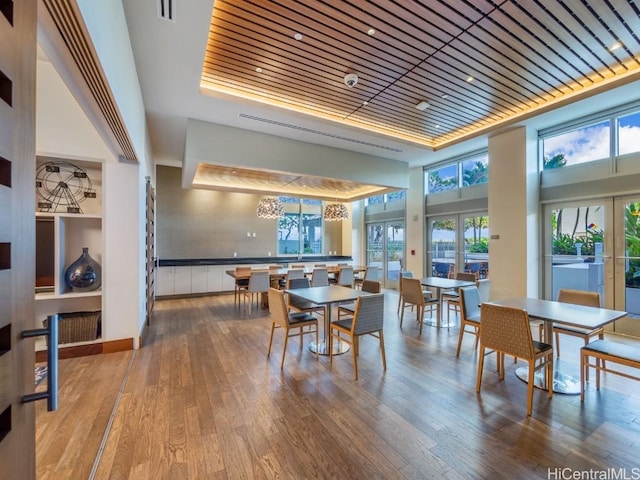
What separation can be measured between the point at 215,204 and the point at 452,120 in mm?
6121

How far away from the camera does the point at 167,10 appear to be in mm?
2494

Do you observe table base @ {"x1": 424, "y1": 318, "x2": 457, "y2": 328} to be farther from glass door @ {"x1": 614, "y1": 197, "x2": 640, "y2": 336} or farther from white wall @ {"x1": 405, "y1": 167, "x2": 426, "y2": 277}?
white wall @ {"x1": 405, "y1": 167, "x2": 426, "y2": 277}

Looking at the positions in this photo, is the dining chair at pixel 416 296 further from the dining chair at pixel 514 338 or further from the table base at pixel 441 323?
the dining chair at pixel 514 338

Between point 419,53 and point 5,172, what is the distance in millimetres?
3715

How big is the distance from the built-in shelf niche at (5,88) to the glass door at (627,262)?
21.5ft

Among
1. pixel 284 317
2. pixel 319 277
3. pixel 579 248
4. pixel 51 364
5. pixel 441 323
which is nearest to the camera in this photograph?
pixel 51 364

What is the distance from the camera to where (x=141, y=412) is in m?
2.54

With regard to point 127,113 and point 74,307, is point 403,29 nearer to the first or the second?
point 127,113

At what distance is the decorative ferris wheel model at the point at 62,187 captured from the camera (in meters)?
3.70

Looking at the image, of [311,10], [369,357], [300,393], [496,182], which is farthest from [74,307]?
[496,182]

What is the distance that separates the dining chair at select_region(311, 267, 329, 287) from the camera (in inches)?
238

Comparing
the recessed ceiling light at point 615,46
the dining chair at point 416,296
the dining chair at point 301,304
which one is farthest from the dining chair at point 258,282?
the recessed ceiling light at point 615,46

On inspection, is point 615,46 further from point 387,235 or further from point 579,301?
point 387,235

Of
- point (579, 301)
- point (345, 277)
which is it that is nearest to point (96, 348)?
point (345, 277)
